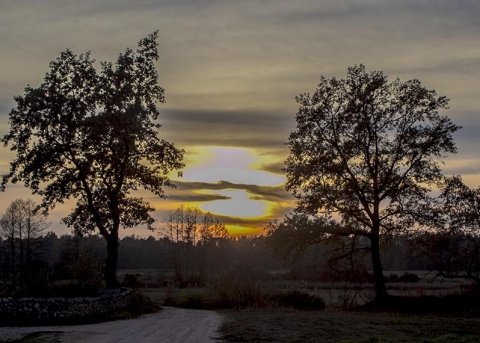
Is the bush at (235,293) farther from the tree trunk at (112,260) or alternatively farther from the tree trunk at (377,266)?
the tree trunk at (377,266)

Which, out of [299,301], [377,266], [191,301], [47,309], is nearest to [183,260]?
[191,301]

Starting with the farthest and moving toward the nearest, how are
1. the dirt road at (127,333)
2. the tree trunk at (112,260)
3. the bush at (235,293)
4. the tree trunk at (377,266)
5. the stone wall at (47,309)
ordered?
the bush at (235,293) → the tree trunk at (112,260) → the tree trunk at (377,266) → the stone wall at (47,309) → the dirt road at (127,333)

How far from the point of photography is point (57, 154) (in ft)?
101

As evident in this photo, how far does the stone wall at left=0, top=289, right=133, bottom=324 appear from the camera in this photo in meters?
22.4

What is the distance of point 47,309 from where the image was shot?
23.1 metres

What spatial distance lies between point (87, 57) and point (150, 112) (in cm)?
503

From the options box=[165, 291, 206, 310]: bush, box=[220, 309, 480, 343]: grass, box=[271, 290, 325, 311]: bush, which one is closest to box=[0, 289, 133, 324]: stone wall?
box=[220, 309, 480, 343]: grass

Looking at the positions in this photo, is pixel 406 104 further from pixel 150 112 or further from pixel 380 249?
pixel 150 112

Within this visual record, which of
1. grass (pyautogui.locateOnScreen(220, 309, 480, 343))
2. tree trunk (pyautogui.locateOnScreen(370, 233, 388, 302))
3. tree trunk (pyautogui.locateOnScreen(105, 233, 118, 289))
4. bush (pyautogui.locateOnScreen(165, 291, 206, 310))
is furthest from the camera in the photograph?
bush (pyautogui.locateOnScreen(165, 291, 206, 310))

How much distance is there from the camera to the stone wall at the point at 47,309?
22406 mm

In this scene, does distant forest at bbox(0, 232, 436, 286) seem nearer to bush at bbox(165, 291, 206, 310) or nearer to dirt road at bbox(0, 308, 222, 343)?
bush at bbox(165, 291, 206, 310)

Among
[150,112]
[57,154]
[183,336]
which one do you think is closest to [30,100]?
[57,154]

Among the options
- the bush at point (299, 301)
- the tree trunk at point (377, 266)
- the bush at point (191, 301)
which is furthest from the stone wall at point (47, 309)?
the tree trunk at point (377, 266)

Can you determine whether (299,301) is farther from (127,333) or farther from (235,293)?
(127,333)
